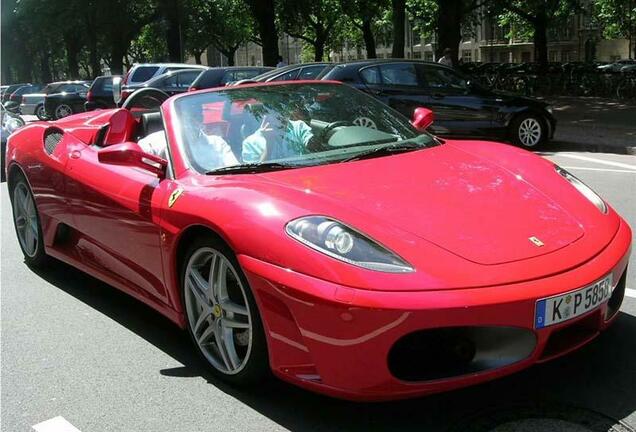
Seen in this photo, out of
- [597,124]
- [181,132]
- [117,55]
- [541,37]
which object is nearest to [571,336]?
[181,132]

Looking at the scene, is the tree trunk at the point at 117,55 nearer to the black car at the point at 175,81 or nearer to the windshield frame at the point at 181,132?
the black car at the point at 175,81

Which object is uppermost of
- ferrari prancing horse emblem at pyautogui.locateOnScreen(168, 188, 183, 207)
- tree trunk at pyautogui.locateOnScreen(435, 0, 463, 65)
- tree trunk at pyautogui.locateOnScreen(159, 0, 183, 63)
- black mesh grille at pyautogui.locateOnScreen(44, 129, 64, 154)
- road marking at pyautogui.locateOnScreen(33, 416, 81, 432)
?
A: tree trunk at pyautogui.locateOnScreen(159, 0, 183, 63)

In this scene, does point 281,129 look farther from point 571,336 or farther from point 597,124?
point 597,124

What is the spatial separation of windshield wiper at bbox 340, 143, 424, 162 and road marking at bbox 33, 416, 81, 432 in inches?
68.4

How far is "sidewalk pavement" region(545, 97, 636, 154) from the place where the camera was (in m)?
12.1

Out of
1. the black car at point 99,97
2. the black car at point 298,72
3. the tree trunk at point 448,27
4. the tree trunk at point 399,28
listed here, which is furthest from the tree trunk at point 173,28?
the black car at point 298,72

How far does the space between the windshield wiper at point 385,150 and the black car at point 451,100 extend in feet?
25.1

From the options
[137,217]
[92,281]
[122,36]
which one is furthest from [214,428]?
[122,36]

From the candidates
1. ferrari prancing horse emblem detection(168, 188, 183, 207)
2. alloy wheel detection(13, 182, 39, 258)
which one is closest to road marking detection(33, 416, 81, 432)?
ferrari prancing horse emblem detection(168, 188, 183, 207)

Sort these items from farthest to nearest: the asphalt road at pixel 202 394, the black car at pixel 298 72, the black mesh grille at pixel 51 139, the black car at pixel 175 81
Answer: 1. the black car at pixel 175 81
2. the black car at pixel 298 72
3. the black mesh grille at pixel 51 139
4. the asphalt road at pixel 202 394

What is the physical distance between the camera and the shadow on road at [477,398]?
2.78 m

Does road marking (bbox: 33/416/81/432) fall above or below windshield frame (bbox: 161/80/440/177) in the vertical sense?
below

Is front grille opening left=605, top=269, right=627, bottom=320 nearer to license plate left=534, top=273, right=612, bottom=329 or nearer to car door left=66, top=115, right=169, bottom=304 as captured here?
license plate left=534, top=273, right=612, bottom=329

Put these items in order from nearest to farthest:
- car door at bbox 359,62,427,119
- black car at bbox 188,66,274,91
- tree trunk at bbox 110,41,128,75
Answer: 1. car door at bbox 359,62,427,119
2. black car at bbox 188,66,274,91
3. tree trunk at bbox 110,41,128,75
